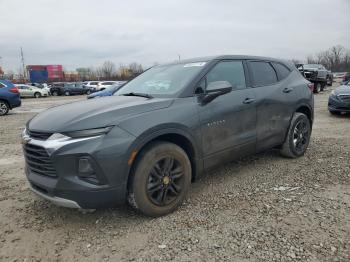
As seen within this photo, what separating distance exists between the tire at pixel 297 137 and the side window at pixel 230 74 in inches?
53.8

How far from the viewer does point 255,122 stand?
435 cm

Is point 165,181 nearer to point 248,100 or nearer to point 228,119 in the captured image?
point 228,119

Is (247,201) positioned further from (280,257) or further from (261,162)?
(261,162)

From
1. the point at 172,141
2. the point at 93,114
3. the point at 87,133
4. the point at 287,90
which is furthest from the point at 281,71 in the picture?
the point at 87,133

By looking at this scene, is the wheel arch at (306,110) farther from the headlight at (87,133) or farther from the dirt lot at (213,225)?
the headlight at (87,133)

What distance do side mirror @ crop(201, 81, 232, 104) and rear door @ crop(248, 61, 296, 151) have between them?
0.90m

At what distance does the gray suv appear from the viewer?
2.89 metres

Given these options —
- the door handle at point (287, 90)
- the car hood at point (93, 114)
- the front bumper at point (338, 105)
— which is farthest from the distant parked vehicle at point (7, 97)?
the front bumper at point (338, 105)

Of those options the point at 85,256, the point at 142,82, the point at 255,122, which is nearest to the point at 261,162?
the point at 255,122

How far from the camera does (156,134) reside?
321 centimetres

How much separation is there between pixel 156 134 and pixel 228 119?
44.1 inches

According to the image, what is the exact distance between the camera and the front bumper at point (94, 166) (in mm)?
2840

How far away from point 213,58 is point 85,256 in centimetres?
275

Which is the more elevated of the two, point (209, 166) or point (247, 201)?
point (209, 166)
